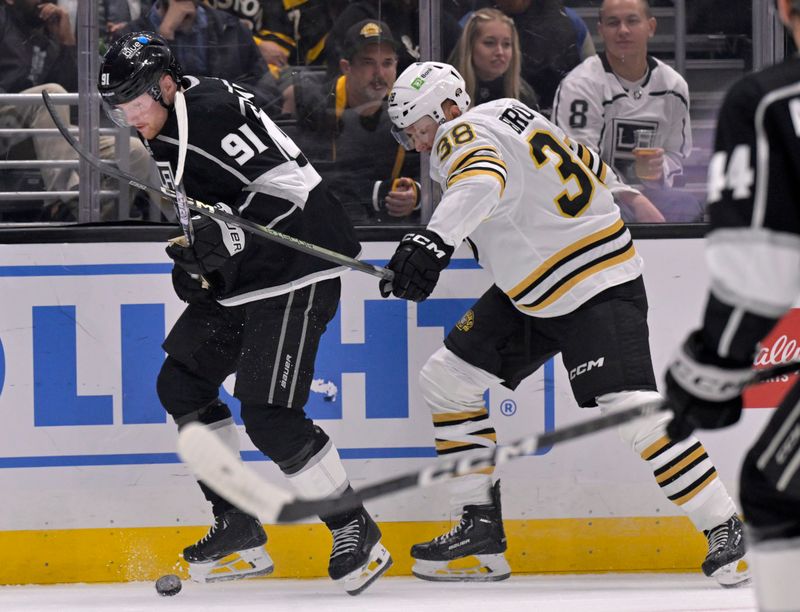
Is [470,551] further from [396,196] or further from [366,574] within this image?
[396,196]

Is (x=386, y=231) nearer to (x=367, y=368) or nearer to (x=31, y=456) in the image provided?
(x=367, y=368)

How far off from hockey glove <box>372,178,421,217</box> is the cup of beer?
0.62 m

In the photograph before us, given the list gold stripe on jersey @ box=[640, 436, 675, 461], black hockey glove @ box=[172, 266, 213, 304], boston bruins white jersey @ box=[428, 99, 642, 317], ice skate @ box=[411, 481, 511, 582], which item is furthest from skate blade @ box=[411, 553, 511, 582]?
black hockey glove @ box=[172, 266, 213, 304]

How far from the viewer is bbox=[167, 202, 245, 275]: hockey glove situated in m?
3.15

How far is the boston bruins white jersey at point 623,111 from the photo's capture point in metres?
3.66

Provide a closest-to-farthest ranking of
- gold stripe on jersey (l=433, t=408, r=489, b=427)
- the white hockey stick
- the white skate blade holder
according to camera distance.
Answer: the white skate blade holder → the white hockey stick → gold stripe on jersey (l=433, t=408, r=489, b=427)

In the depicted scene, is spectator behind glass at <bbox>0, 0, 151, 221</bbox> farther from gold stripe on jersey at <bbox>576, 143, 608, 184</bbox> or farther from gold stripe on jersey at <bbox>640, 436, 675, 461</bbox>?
gold stripe on jersey at <bbox>640, 436, 675, 461</bbox>

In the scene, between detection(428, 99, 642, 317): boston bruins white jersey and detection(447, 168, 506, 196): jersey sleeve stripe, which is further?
detection(428, 99, 642, 317): boston bruins white jersey

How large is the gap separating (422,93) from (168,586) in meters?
1.40

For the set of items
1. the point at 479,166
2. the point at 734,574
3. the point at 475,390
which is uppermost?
the point at 479,166

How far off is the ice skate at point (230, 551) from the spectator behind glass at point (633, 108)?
1.38m

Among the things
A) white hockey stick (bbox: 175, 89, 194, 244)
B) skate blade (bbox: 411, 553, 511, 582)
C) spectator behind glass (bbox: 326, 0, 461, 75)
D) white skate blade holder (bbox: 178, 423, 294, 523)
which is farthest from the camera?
spectator behind glass (bbox: 326, 0, 461, 75)

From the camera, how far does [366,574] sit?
3.32 meters

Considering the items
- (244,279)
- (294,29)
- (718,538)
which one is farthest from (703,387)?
(294,29)
